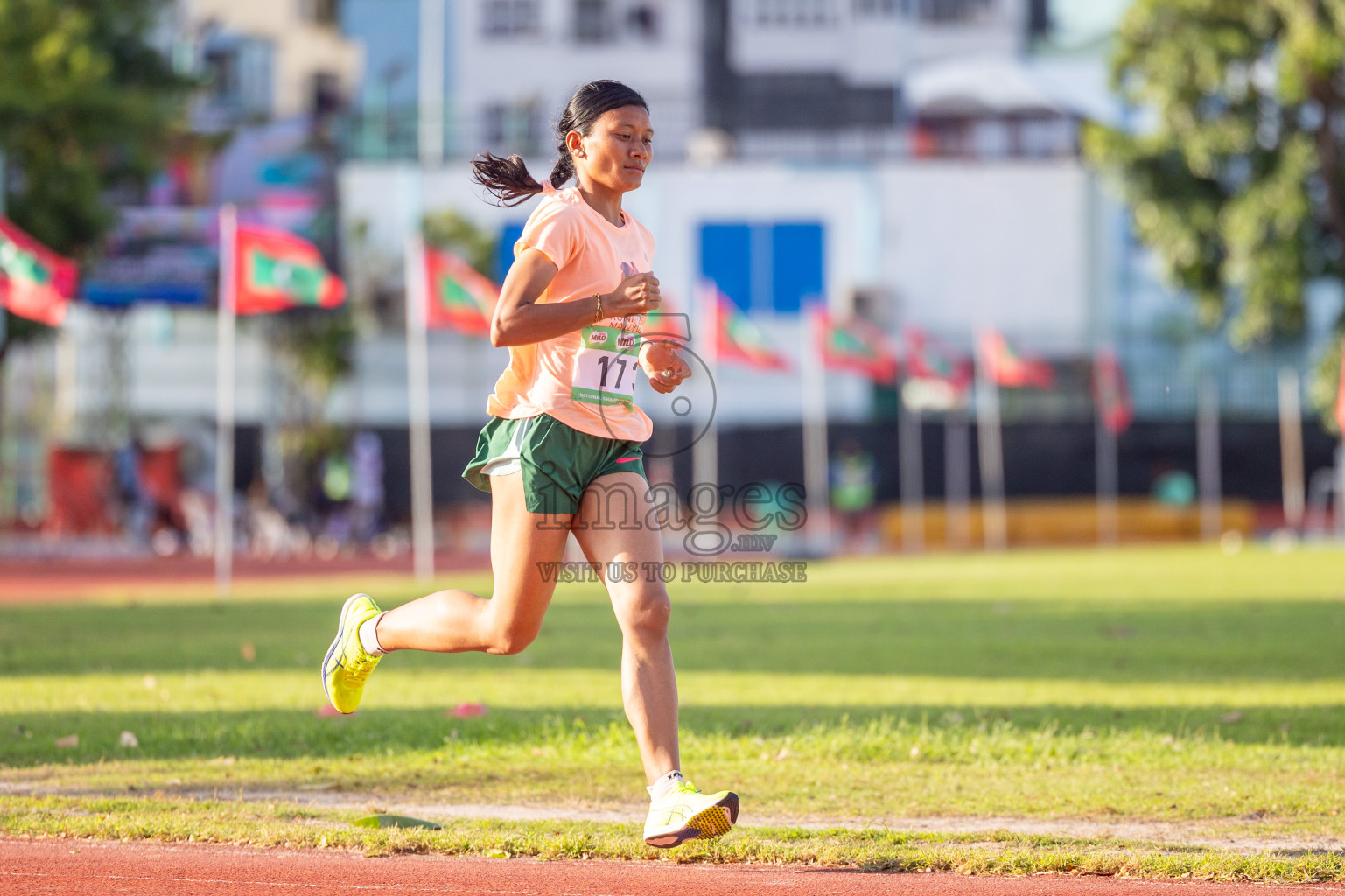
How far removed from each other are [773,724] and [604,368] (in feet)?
11.4

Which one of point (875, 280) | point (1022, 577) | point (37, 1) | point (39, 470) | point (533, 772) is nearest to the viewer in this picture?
point (533, 772)

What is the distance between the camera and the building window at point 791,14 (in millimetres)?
47156

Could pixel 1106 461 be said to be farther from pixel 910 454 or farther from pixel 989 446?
pixel 910 454

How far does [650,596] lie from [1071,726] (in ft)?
12.5

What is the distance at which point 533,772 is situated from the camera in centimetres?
682

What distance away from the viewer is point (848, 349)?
30.9 metres

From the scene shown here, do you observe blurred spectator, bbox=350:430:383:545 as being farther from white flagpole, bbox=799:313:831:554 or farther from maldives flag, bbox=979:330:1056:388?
maldives flag, bbox=979:330:1056:388

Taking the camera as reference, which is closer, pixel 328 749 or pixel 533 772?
pixel 533 772

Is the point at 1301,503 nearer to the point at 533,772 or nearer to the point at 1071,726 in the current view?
the point at 1071,726

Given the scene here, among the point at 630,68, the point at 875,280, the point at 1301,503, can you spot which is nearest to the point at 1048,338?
the point at 875,280

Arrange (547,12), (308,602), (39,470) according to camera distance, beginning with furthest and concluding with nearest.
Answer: (547,12) → (39,470) → (308,602)

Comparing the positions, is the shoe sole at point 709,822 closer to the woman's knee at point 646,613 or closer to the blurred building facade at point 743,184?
the woman's knee at point 646,613

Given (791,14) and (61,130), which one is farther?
(791,14)

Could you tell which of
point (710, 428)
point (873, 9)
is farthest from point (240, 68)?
point (710, 428)
